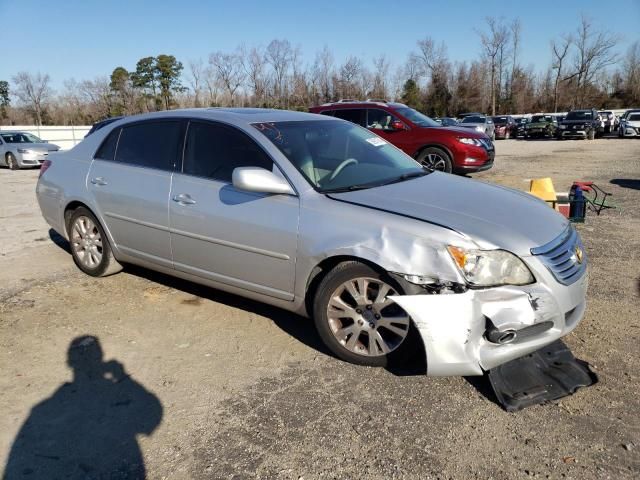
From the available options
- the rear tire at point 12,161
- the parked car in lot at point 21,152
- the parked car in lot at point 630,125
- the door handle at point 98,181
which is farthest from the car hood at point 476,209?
the parked car in lot at point 630,125

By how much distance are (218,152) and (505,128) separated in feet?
122

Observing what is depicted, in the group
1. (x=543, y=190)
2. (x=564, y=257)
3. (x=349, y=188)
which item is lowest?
(x=543, y=190)

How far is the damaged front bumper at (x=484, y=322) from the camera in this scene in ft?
9.29

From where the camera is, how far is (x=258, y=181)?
3.44 meters

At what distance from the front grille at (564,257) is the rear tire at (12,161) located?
62.3 feet

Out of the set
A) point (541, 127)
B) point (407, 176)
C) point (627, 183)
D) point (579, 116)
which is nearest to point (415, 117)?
point (627, 183)

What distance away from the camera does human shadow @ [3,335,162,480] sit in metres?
2.51

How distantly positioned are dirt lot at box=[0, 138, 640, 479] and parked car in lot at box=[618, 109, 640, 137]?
30.6 m

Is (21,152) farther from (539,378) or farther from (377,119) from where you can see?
(539,378)

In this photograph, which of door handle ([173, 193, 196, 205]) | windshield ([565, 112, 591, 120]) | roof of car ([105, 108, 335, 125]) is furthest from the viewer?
windshield ([565, 112, 591, 120])

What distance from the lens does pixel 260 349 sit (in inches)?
146

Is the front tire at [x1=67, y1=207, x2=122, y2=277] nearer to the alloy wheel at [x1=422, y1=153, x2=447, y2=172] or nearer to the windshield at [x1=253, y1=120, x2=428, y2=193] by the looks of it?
the windshield at [x1=253, y1=120, x2=428, y2=193]

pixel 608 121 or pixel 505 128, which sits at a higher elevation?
pixel 608 121

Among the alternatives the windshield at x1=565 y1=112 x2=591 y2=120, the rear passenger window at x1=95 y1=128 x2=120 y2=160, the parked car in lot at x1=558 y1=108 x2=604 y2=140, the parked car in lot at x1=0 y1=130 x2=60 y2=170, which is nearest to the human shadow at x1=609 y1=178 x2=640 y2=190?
the rear passenger window at x1=95 y1=128 x2=120 y2=160
